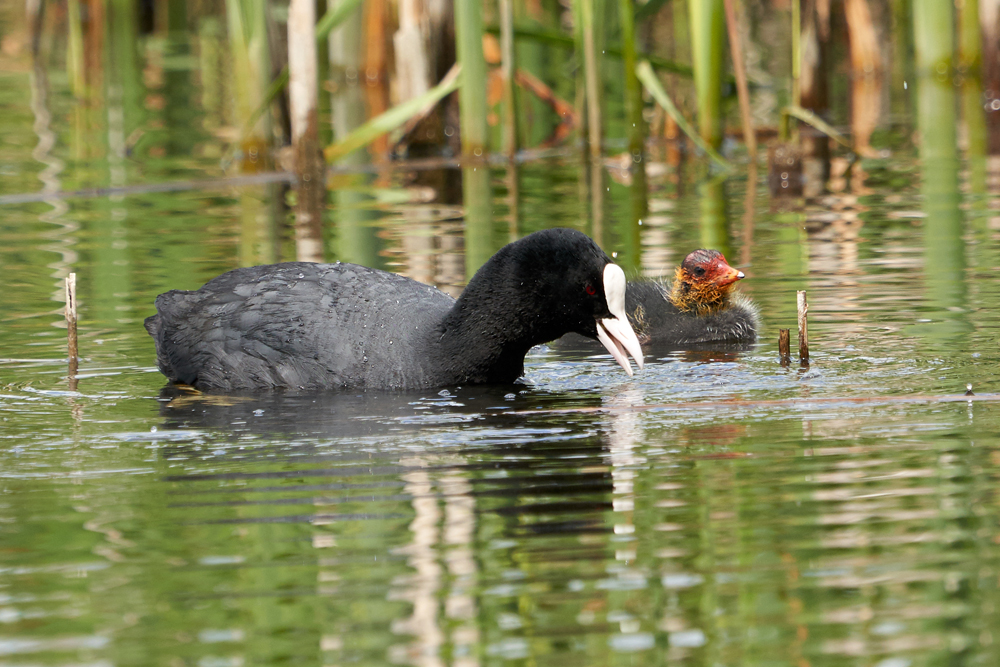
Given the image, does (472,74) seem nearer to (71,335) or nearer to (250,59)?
(250,59)

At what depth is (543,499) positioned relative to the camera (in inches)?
168

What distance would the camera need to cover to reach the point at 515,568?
3.66 meters

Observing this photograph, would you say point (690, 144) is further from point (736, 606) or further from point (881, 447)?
point (736, 606)

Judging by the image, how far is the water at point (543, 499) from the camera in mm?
3258

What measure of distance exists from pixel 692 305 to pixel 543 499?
3.36m

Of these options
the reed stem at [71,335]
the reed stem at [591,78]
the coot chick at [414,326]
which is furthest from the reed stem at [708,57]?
the reed stem at [71,335]

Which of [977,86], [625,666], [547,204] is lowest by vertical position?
[625,666]

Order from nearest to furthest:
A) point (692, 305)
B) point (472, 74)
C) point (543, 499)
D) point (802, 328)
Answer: point (543, 499), point (802, 328), point (692, 305), point (472, 74)

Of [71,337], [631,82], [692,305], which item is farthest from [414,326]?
[631,82]

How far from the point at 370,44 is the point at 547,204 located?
787cm

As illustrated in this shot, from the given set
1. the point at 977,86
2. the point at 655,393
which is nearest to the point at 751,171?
the point at 977,86

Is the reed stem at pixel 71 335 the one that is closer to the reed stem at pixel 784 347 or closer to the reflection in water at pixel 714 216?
the reed stem at pixel 784 347

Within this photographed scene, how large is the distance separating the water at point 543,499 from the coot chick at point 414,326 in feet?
0.42

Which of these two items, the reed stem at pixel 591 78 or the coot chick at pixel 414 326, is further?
the reed stem at pixel 591 78
